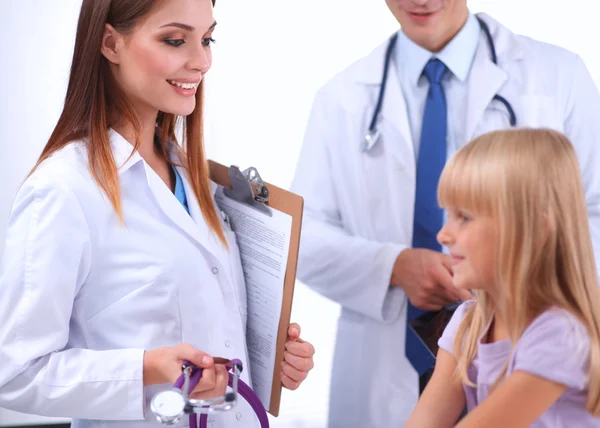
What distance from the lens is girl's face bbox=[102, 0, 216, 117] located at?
3.97ft

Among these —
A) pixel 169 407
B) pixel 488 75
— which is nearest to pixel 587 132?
pixel 488 75

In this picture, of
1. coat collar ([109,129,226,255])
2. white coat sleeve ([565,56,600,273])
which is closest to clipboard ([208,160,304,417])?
coat collar ([109,129,226,255])

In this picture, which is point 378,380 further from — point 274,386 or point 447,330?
point 447,330

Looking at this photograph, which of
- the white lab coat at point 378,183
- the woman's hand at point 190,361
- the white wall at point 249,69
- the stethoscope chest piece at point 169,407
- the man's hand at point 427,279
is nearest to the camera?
the stethoscope chest piece at point 169,407

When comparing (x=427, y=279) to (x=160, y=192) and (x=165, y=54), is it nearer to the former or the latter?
(x=160, y=192)

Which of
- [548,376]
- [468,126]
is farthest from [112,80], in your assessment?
[548,376]

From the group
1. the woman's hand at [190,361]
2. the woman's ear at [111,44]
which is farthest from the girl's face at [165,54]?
the woman's hand at [190,361]

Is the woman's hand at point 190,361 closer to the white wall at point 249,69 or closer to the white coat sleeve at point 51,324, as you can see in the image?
the white coat sleeve at point 51,324

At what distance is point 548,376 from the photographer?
0.91 m

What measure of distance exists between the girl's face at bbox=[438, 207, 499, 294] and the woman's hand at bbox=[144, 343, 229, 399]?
13.9 inches

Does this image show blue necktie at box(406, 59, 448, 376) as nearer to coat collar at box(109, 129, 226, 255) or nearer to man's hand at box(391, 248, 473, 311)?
man's hand at box(391, 248, 473, 311)

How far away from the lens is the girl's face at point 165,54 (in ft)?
3.97

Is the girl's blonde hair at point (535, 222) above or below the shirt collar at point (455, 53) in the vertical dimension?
below

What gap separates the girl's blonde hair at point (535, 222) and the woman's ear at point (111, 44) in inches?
23.5
